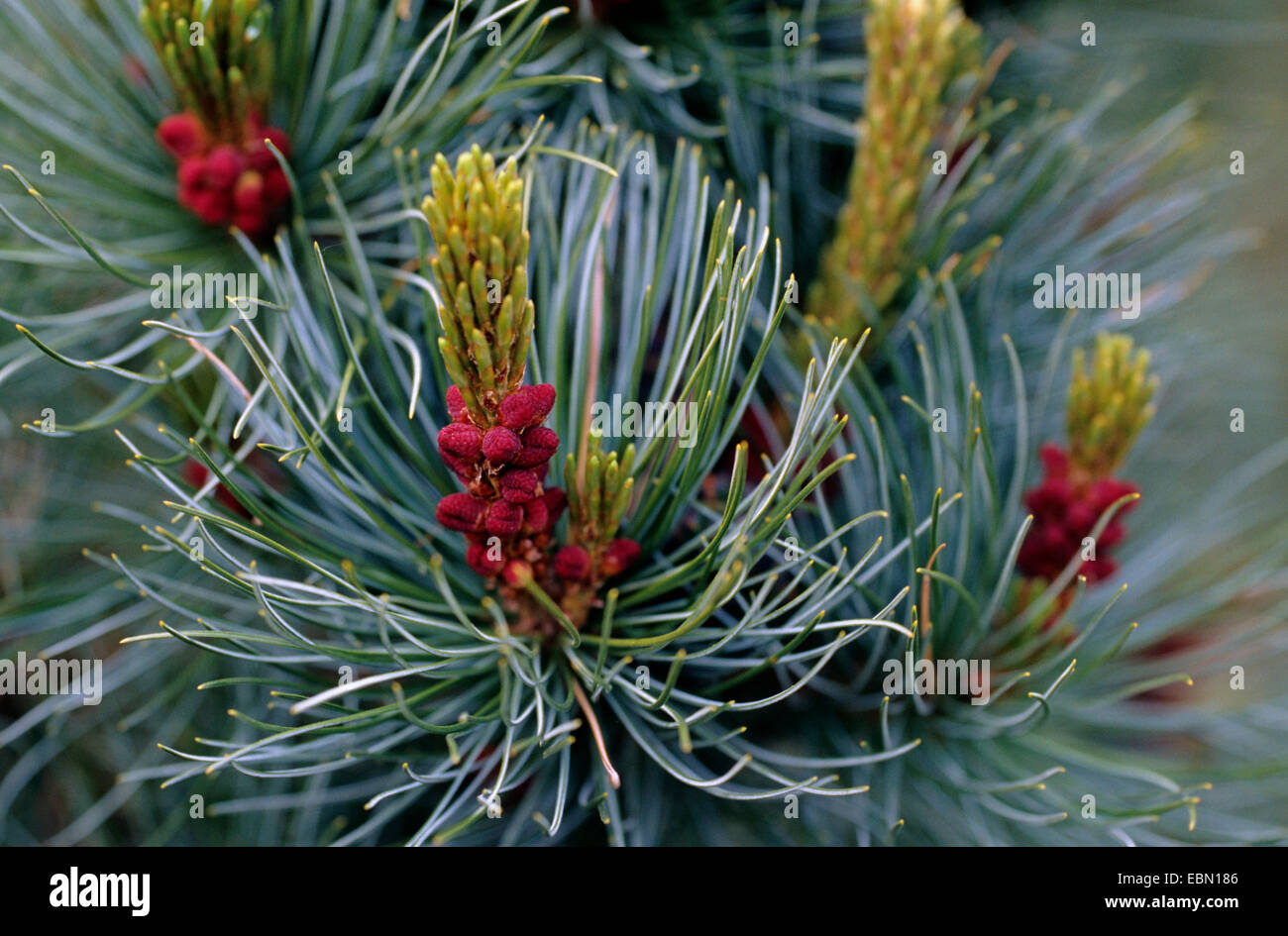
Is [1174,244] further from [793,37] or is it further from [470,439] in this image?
[470,439]

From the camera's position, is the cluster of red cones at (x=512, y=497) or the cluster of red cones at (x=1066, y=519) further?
the cluster of red cones at (x=1066, y=519)

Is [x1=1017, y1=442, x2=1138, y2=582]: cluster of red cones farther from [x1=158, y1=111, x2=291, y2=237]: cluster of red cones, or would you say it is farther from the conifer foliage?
[x1=158, y1=111, x2=291, y2=237]: cluster of red cones

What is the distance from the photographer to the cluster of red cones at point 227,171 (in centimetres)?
45

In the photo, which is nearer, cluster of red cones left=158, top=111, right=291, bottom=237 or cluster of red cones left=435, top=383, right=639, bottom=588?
cluster of red cones left=435, top=383, right=639, bottom=588

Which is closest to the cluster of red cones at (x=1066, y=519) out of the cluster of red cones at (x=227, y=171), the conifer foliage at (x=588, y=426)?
the conifer foliage at (x=588, y=426)

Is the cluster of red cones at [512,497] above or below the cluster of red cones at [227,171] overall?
below

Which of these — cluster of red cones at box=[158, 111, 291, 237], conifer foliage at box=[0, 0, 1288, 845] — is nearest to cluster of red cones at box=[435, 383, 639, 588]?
conifer foliage at box=[0, 0, 1288, 845]

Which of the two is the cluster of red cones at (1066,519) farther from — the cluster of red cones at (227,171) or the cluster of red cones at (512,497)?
the cluster of red cones at (227,171)

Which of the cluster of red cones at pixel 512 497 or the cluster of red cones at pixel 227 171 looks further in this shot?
the cluster of red cones at pixel 227 171

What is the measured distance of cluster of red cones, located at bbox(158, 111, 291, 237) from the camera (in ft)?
1.48

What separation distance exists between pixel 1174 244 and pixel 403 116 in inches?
19.7

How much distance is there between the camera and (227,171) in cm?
45

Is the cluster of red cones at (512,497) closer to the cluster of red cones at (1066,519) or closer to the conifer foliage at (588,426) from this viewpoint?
the conifer foliage at (588,426)
